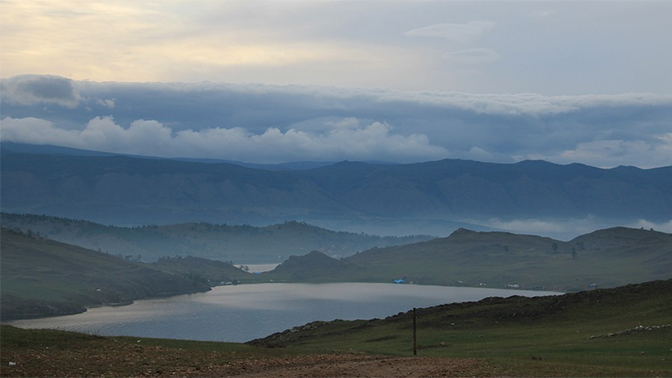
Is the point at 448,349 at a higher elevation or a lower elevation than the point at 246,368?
lower

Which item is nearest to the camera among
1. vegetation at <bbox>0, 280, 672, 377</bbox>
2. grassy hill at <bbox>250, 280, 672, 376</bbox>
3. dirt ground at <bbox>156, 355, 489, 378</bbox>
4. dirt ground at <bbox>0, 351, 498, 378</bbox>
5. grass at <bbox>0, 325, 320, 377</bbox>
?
dirt ground at <bbox>0, 351, 498, 378</bbox>

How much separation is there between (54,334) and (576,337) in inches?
1503

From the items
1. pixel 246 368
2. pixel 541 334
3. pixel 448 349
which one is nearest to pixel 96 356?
pixel 246 368

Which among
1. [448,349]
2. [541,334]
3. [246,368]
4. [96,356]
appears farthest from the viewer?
[541,334]

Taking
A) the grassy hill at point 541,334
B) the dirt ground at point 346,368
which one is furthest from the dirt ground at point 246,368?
the grassy hill at point 541,334

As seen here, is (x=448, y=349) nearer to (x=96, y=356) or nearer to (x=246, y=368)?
(x=246, y=368)

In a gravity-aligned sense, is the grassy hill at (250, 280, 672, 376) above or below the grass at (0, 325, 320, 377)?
below

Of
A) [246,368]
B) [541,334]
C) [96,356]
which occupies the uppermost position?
[96,356]

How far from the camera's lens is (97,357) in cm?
4203

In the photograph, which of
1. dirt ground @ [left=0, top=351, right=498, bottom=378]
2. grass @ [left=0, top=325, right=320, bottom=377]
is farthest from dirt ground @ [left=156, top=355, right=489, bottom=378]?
grass @ [left=0, top=325, right=320, bottom=377]

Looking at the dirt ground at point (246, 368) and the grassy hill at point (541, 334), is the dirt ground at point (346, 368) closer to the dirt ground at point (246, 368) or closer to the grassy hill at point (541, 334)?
the dirt ground at point (246, 368)

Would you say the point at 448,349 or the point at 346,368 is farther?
the point at 448,349

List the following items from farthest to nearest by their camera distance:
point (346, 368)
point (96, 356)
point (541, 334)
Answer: point (541, 334) < point (96, 356) < point (346, 368)

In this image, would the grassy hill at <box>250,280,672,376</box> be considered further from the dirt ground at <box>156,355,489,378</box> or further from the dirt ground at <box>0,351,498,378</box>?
Result: the dirt ground at <box>0,351,498,378</box>
